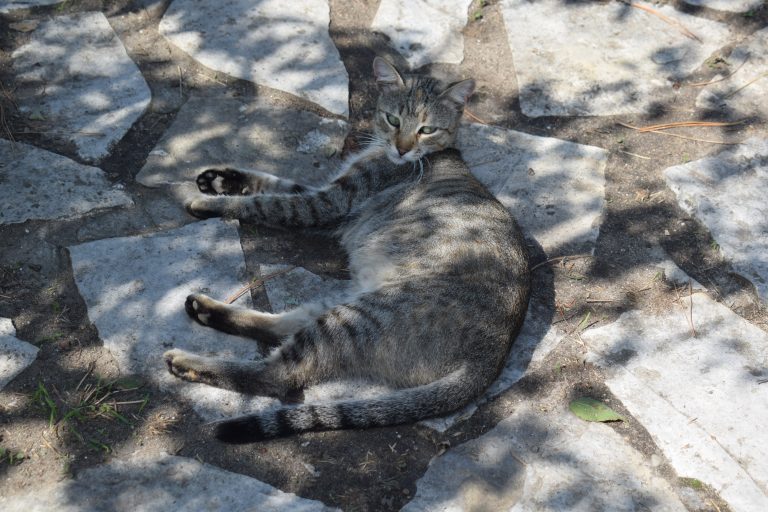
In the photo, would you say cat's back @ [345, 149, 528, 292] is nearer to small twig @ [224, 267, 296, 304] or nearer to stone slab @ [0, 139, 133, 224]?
small twig @ [224, 267, 296, 304]

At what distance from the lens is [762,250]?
3799mm

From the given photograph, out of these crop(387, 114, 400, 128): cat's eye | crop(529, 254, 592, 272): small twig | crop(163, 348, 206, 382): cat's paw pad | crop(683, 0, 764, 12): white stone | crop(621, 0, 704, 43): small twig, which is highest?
crop(683, 0, 764, 12): white stone

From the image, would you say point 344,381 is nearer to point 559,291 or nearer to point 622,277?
point 559,291

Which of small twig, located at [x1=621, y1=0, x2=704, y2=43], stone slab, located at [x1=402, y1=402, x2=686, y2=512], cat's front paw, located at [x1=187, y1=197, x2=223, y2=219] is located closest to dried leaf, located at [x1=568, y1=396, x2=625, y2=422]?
stone slab, located at [x1=402, y1=402, x2=686, y2=512]

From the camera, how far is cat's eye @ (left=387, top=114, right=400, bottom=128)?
4.19 meters

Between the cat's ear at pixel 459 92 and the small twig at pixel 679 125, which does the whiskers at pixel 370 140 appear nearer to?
the cat's ear at pixel 459 92

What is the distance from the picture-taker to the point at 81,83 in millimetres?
4172

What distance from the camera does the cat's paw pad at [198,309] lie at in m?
3.28

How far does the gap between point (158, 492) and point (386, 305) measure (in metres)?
1.19

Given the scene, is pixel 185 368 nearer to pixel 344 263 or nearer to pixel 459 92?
pixel 344 263

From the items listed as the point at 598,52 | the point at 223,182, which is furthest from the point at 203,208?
the point at 598,52

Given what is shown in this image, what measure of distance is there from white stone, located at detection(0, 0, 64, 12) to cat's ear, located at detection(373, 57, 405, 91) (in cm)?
198

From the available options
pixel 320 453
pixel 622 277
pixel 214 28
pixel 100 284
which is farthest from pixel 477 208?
pixel 214 28

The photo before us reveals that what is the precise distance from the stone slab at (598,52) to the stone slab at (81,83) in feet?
7.67
